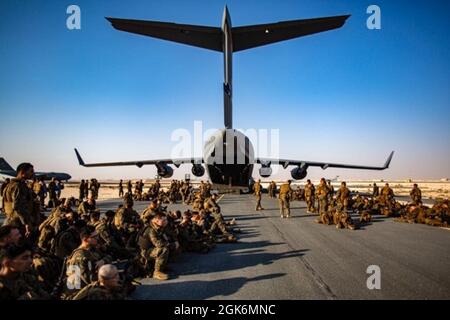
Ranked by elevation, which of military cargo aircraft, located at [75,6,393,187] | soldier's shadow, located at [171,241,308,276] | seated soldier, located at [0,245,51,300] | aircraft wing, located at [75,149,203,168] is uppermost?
military cargo aircraft, located at [75,6,393,187]

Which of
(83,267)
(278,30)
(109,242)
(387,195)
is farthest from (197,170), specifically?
(83,267)

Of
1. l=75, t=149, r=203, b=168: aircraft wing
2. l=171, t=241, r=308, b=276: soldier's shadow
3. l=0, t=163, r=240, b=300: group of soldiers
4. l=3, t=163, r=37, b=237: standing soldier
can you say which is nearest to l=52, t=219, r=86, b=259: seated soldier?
l=0, t=163, r=240, b=300: group of soldiers

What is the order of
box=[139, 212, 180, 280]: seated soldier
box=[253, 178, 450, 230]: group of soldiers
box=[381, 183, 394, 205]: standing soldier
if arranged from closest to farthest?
box=[139, 212, 180, 280]: seated soldier < box=[253, 178, 450, 230]: group of soldiers < box=[381, 183, 394, 205]: standing soldier

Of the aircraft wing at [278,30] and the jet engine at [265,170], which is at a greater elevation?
the aircraft wing at [278,30]

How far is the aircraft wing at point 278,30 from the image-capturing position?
10141 millimetres

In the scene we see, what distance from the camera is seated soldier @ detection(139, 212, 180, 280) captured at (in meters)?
5.30

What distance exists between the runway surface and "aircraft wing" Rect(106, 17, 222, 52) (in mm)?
8224

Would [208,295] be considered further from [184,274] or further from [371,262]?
[371,262]

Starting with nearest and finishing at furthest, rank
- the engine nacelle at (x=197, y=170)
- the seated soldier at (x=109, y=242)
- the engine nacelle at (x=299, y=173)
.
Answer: the seated soldier at (x=109, y=242)
the engine nacelle at (x=299, y=173)
the engine nacelle at (x=197, y=170)

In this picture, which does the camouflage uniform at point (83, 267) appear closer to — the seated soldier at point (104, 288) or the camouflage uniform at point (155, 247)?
the seated soldier at point (104, 288)

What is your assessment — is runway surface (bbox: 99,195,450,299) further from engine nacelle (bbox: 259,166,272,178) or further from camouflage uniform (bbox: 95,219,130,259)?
engine nacelle (bbox: 259,166,272,178)

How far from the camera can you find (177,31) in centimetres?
1142

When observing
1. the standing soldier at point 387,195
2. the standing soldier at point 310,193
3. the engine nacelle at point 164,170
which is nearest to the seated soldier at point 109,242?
the standing soldier at point 310,193

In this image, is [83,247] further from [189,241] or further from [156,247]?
[189,241]
